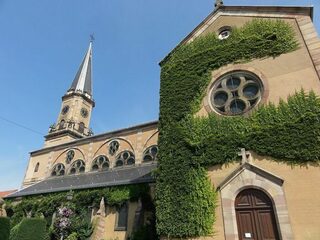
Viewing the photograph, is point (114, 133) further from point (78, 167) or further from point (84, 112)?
point (84, 112)

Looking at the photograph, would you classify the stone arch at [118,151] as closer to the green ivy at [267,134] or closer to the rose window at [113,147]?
the rose window at [113,147]

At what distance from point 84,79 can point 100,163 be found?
24.7 meters

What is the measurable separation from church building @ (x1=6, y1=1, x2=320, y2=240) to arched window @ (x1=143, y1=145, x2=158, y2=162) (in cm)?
620

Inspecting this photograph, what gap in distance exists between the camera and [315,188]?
28.4 feet

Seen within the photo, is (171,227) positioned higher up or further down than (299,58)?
further down

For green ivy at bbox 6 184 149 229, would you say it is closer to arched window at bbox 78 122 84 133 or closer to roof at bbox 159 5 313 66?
roof at bbox 159 5 313 66

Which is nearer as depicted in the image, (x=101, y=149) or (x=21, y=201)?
(x=21, y=201)

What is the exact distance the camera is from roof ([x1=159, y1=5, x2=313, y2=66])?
1188cm

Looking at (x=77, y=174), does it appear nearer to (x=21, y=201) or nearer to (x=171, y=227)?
(x=21, y=201)

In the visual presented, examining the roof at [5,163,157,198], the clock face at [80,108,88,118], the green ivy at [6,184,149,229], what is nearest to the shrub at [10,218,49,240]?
the green ivy at [6,184,149,229]

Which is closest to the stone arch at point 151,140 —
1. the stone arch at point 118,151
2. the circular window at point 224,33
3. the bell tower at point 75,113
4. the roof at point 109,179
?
the stone arch at point 118,151

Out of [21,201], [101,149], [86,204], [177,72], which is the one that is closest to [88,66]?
[101,149]

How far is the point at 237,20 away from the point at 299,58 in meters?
4.23

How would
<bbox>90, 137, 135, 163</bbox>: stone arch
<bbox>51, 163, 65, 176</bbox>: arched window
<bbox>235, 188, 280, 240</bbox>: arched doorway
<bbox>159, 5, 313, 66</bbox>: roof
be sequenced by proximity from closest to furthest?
<bbox>235, 188, 280, 240</bbox>: arched doorway < <bbox>159, 5, 313, 66</bbox>: roof < <bbox>90, 137, 135, 163</bbox>: stone arch < <bbox>51, 163, 65, 176</bbox>: arched window
